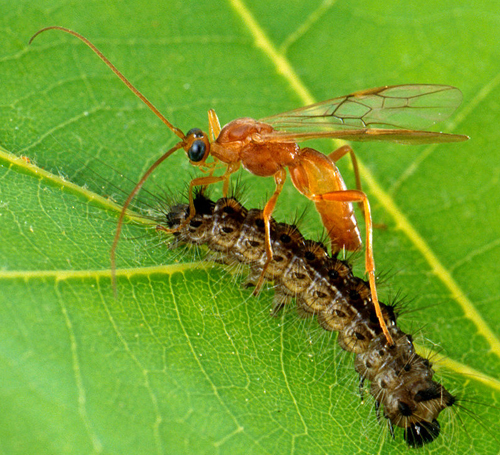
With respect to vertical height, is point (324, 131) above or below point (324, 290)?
above

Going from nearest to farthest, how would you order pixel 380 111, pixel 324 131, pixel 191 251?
pixel 191 251, pixel 324 131, pixel 380 111

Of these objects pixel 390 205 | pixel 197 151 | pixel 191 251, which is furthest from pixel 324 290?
pixel 390 205

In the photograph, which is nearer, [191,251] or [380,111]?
[191,251]

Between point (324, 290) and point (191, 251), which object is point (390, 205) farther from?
point (191, 251)

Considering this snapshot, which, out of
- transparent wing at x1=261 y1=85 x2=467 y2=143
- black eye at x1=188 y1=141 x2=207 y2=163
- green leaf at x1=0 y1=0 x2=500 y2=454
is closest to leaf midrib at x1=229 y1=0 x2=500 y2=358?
green leaf at x1=0 y1=0 x2=500 y2=454

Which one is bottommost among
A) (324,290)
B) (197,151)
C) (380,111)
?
(324,290)

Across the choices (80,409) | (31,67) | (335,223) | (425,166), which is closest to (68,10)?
(31,67)

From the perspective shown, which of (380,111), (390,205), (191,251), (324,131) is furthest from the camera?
(390,205)
